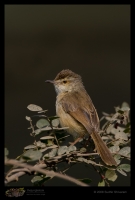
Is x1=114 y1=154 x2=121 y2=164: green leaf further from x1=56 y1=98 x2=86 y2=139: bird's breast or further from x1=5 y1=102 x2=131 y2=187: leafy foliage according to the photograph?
x1=56 y1=98 x2=86 y2=139: bird's breast

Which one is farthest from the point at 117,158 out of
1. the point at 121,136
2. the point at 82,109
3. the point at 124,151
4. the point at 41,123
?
the point at 82,109

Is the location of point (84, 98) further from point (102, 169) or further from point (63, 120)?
point (102, 169)

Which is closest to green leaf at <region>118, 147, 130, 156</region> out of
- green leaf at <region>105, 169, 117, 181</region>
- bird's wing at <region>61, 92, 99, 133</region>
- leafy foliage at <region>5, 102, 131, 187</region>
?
leafy foliage at <region>5, 102, 131, 187</region>

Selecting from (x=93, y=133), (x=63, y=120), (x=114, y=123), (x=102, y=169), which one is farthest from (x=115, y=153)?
(x=63, y=120)

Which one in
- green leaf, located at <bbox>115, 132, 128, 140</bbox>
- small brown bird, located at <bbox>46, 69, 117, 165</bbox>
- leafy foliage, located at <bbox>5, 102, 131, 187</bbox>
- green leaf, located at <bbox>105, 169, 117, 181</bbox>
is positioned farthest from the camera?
small brown bird, located at <bbox>46, 69, 117, 165</bbox>

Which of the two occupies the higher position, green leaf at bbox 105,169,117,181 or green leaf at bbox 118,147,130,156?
green leaf at bbox 118,147,130,156
